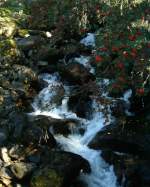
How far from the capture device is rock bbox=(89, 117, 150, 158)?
12039 mm

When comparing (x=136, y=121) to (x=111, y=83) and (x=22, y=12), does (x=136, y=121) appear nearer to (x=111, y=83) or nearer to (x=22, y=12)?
(x=111, y=83)

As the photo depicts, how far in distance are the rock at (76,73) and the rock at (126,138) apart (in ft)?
9.11

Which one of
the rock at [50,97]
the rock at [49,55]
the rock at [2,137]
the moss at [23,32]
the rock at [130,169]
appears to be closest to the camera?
the rock at [130,169]

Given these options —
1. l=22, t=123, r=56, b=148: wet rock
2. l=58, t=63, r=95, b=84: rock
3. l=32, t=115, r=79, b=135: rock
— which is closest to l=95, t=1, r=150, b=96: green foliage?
l=58, t=63, r=95, b=84: rock

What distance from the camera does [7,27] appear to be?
768 inches

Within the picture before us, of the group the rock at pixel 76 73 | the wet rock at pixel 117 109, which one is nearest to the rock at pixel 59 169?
the wet rock at pixel 117 109

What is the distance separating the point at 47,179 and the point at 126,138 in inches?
103

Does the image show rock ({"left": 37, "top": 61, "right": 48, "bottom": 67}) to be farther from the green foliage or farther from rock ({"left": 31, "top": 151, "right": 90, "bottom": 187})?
rock ({"left": 31, "top": 151, "right": 90, "bottom": 187})

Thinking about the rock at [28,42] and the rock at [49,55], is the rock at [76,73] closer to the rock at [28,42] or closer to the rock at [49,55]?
the rock at [49,55]

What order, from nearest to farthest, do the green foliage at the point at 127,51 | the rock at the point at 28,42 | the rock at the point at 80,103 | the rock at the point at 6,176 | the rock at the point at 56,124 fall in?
the rock at the point at 6,176
the green foliage at the point at 127,51
the rock at the point at 56,124
the rock at the point at 80,103
the rock at the point at 28,42

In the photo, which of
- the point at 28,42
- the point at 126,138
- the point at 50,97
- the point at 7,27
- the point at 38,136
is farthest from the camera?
the point at 7,27

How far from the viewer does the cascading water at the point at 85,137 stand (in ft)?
39.7

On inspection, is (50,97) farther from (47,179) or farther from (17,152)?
(47,179)

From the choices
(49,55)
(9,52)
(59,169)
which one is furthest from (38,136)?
(9,52)
